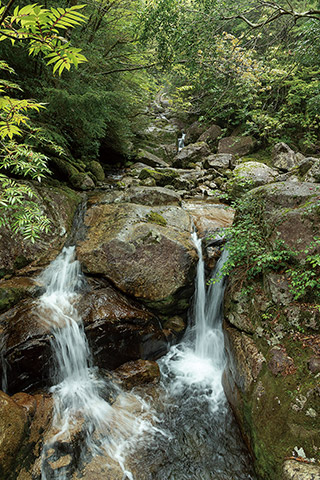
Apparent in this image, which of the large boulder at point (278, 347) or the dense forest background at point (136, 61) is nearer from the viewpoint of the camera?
the large boulder at point (278, 347)

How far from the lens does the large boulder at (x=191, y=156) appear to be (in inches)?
546

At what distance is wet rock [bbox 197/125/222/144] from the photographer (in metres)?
16.0

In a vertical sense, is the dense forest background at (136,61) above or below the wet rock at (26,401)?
above

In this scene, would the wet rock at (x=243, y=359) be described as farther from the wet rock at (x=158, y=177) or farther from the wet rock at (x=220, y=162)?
the wet rock at (x=220, y=162)

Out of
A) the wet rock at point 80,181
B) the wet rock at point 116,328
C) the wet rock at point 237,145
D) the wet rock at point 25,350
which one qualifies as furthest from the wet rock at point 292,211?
the wet rock at point 237,145

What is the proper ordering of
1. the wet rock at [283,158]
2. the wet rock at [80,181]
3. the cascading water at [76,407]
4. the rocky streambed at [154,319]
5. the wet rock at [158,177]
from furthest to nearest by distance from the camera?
the wet rock at [283,158], the wet rock at [158,177], the wet rock at [80,181], the cascading water at [76,407], the rocky streambed at [154,319]

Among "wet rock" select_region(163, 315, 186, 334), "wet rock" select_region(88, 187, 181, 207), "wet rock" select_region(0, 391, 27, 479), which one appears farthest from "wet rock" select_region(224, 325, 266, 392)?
"wet rock" select_region(88, 187, 181, 207)

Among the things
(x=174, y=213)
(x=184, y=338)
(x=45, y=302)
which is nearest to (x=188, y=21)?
(x=174, y=213)

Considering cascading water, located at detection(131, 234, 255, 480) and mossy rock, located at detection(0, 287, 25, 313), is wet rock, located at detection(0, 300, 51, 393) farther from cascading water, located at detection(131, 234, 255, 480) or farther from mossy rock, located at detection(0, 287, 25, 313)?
cascading water, located at detection(131, 234, 255, 480)

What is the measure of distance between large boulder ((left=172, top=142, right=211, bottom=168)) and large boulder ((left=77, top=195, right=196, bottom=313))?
30.1 ft

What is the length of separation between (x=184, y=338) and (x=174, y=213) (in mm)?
3245

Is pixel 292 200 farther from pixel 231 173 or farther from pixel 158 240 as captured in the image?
pixel 231 173

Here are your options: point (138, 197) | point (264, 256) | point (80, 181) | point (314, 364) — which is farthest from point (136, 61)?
point (314, 364)

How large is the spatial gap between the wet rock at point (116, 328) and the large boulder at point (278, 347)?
1552 mm
